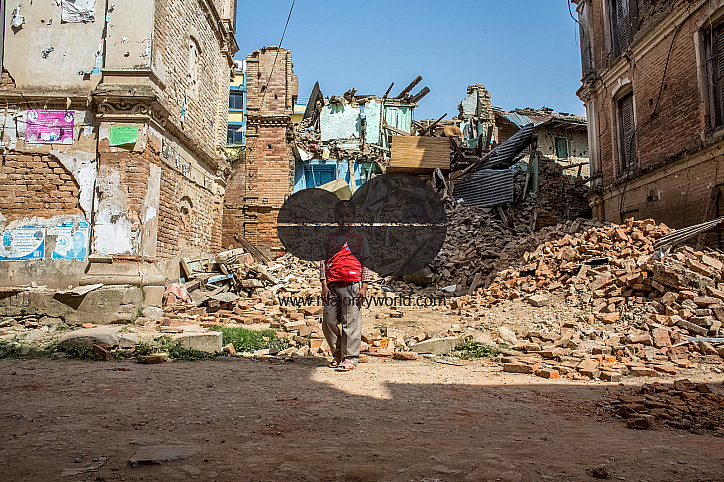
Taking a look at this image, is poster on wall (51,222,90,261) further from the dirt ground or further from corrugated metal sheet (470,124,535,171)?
corrugated metal sheet (470,124,535,171)

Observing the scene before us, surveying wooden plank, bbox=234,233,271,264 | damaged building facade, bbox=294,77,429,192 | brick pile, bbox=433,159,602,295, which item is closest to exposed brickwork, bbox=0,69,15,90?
wooden plank, bbox=234,233,271,264

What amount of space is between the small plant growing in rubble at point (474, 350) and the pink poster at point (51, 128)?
24.7 ft

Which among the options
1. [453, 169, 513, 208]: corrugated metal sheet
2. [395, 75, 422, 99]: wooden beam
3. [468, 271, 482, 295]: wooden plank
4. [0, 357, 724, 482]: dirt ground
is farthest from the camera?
[395, 75, 422, 99]: wooden beam

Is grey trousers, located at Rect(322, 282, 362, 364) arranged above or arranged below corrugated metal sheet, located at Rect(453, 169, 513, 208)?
below

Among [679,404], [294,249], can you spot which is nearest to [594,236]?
[679,404]

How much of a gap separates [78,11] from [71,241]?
4.18 metres

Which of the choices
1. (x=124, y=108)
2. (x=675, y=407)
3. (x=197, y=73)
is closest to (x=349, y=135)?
(x=197, y=73)

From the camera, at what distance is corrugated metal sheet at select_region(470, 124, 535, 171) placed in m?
19.4

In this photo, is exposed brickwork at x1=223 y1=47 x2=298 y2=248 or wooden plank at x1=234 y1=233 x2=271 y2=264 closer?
wooden plank at x1=234 y1=233 x2=271 y2=264

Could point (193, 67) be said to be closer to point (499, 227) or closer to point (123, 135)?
point (123, 135)

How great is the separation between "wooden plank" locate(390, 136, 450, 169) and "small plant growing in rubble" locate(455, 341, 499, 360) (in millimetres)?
14906

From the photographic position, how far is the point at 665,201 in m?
11.6

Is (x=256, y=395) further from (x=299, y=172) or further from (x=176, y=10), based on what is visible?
(x=299, y=172)

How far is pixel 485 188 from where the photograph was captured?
19000 mm
